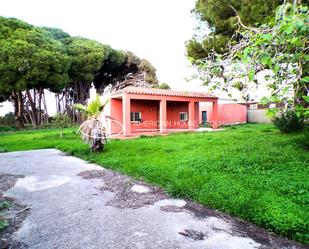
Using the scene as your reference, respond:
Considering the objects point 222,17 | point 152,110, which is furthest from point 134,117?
point 222,17

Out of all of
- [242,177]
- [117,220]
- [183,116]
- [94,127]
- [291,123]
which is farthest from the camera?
[183,116]

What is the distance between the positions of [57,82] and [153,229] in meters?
23.2

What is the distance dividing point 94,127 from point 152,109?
34.5ft

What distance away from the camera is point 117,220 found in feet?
14.4

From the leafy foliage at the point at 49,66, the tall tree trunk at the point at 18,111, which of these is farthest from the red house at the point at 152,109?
the tall tree trunk at the point at 18,111

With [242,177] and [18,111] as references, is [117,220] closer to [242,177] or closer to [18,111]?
[242,177]

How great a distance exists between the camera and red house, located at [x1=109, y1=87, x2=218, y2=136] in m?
17.0

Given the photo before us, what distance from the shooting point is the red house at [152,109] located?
55.7 feet

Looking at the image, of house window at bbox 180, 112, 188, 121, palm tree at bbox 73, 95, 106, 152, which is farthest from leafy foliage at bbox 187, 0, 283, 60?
house window at bbox 180, 112, 188, 121

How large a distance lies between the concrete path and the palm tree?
3.70m

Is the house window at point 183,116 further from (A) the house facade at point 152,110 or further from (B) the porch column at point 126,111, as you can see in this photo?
(B) the porch column at point 126,111

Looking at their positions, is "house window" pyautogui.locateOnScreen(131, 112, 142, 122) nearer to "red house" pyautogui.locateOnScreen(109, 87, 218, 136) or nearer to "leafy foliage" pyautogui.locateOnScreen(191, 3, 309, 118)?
"red house" pyautogui.locateOnScreen(109, 87, 218, 136)

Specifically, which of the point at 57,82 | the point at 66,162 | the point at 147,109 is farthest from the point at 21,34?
the point at 66,162

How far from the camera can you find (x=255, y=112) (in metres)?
29.4
